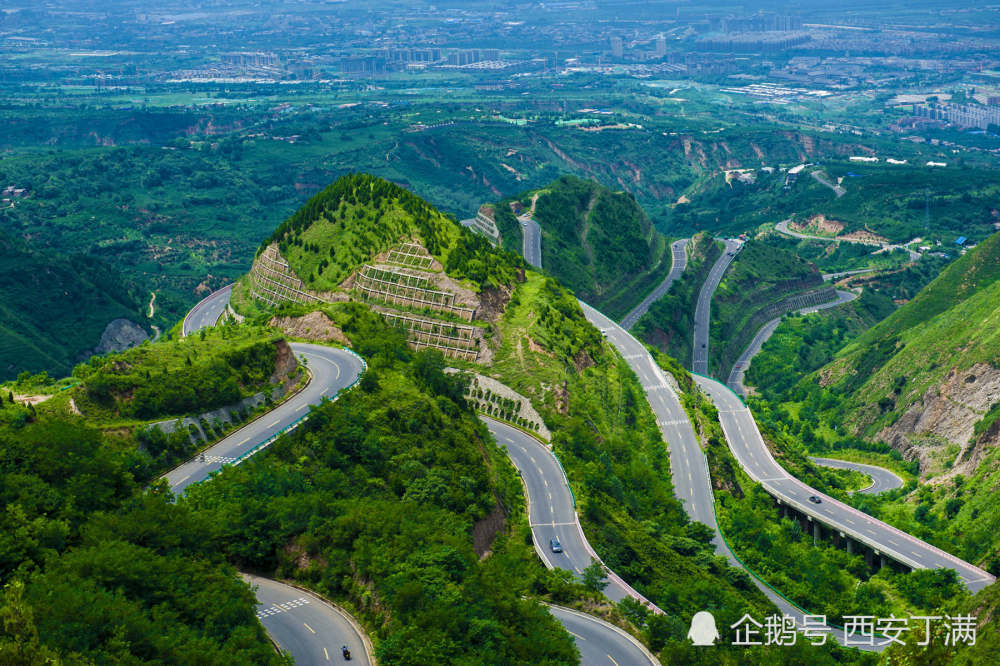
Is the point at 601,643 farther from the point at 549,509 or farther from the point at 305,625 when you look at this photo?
the point at 549,509

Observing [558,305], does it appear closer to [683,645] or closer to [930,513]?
[930,513]

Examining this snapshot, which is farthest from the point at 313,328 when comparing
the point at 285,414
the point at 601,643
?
the point at 601,643

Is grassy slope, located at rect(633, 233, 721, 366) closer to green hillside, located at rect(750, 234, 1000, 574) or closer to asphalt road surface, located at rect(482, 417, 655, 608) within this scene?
green hillside, located at rect(750, 234, 1000, 574)

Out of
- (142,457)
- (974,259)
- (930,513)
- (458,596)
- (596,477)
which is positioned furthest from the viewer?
(974,259)

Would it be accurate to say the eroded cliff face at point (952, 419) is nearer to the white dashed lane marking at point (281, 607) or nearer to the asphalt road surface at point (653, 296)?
the asphalt road surface at point (653, 296)

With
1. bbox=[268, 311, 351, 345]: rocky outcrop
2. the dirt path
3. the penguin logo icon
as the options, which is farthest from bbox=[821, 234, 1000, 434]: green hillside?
bbox=[268, 311, 351, 345]: rocky outcrop

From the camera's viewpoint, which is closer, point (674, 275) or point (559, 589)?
point (559, 589)

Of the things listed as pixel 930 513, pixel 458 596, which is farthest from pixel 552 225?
pixel 458 596
